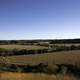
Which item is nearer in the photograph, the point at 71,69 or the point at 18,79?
the point at 18,79

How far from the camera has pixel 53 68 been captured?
27422mm

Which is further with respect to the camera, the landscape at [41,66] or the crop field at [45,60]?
the crop field at [45,60]

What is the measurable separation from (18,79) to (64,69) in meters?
6.84

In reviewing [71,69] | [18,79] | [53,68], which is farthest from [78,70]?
[18,79]

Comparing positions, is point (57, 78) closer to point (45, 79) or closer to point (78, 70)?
point (45, 79)

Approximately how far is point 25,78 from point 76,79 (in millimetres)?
3989

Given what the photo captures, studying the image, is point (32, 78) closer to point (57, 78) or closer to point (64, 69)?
point (57, 78)

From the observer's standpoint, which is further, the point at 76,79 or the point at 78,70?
the point at 78,70

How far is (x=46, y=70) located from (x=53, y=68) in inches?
44.1

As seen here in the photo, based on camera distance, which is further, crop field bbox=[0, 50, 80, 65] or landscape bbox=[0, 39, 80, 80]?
crop field bbox=[0, 50, 80, 65]

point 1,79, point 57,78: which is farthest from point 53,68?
point 1,79

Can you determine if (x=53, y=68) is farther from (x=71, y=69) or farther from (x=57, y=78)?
(x=57, y=78)

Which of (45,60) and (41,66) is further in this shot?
(45,60)

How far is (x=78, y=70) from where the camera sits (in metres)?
26.6
